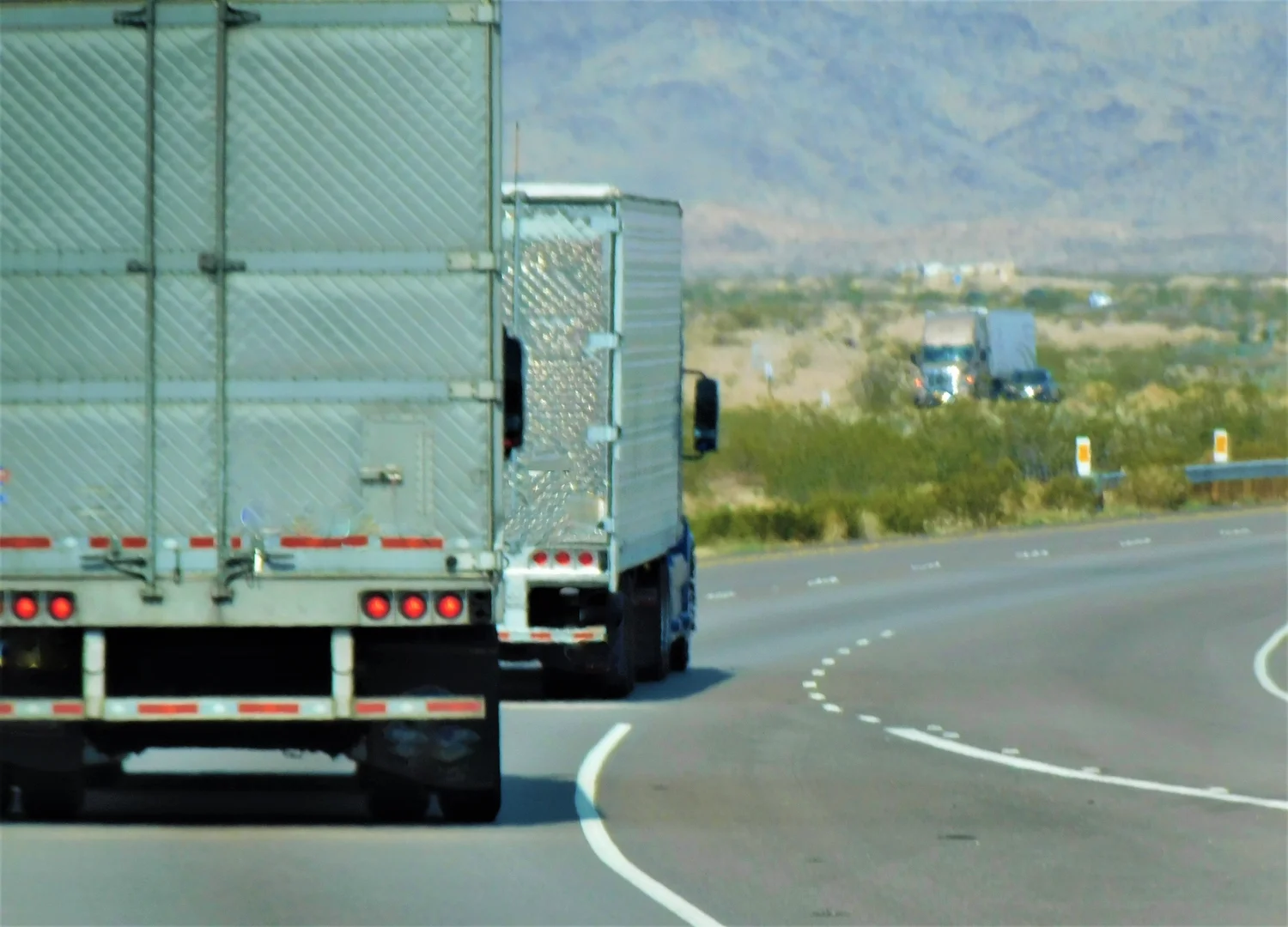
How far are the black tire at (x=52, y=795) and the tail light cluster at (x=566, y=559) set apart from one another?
22.6 feet

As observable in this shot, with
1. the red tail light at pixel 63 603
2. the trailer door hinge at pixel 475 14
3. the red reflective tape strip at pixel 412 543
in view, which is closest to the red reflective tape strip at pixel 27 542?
the red tail light at pixel 63 603

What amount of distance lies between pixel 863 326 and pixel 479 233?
120 meters

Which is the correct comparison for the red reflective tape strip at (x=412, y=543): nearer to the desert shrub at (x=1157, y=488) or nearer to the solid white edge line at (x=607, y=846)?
the solid white edge line at (x=607, y=846)

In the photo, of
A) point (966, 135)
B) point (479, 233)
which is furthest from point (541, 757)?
point (966, 135)

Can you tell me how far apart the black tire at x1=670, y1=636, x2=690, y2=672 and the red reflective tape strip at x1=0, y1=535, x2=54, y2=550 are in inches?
444

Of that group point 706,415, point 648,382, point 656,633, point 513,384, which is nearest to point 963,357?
point 656,633

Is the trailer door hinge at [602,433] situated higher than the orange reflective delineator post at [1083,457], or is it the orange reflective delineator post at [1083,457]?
the trailer door hinge at [602,433]

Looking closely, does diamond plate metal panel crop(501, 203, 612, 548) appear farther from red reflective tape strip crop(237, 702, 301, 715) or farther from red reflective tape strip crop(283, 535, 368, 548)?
red reflective tape strip crop(237, 702, 301, 715)

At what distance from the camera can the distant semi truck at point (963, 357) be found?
83750mm

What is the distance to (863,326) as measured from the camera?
5187 inches

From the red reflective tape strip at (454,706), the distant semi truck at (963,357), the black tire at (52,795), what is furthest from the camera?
the distant semi truck at (963,357)

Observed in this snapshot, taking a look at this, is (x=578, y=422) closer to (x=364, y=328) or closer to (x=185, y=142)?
(x=364, y=328)

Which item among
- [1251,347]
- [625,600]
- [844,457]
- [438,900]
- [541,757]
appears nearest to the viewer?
[438,900]

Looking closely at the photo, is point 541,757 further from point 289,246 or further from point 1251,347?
point 1251,347
